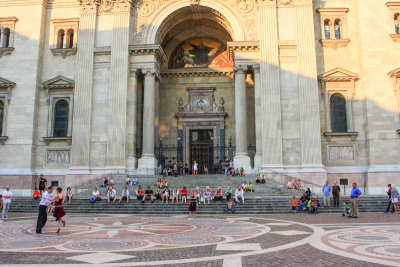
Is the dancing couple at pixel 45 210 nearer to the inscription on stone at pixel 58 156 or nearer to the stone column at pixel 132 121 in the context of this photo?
the stone column at pixel 132 121

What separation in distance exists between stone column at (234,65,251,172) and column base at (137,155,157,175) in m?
6.42

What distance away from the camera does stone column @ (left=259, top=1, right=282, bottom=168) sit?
26.3m

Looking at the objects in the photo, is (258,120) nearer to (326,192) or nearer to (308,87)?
(308,87)

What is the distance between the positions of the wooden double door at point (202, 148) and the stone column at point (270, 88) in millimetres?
7822

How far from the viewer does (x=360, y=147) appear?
88.0ft

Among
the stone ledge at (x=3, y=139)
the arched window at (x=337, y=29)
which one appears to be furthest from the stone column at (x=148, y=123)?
the arched window at (x=337, y=29)

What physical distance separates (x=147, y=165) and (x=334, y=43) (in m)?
17.6

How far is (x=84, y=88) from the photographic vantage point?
28281 mm

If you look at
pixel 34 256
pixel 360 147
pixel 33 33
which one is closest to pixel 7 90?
pixel 33 33

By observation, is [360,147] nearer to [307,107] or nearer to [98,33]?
[307,107]

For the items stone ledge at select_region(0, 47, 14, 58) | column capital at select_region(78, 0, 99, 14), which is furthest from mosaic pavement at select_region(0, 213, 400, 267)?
stone ledge at select_region(0, 47, 14, 58)

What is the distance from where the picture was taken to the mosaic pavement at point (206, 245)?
7109mm

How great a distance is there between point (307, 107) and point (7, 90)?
24097 mm

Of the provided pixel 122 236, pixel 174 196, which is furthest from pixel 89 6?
pixel 122 236
